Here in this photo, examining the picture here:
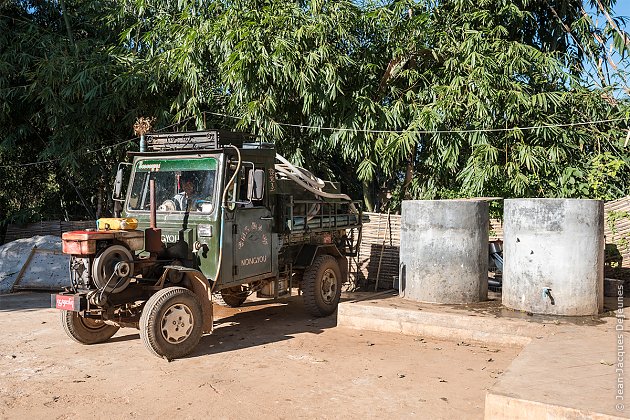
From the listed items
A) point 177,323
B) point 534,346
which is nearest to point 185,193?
point 177,323

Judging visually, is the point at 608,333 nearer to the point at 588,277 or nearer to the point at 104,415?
the point at 588,277

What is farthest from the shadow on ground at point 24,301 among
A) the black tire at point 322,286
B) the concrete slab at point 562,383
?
the concrete slab at point 562,383

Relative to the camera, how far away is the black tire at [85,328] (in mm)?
6188

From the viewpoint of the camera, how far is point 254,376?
5.33m

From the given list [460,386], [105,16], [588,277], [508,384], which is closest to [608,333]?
[588,277]

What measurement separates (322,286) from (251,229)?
1778 millimetres

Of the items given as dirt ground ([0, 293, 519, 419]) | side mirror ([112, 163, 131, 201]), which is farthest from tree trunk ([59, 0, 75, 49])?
dirt ground ([0, 293, 519, 419])

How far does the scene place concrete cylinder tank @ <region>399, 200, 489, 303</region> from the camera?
279 inches

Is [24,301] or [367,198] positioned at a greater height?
[367,198]

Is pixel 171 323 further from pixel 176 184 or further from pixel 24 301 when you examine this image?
pixel 24 301

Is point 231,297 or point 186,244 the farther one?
point 231,297

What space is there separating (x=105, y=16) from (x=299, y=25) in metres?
4.86

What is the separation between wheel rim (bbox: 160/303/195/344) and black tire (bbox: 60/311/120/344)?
3.14 feet

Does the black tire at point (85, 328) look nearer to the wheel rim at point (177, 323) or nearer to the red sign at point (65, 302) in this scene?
the red sign at point (65, 302)
